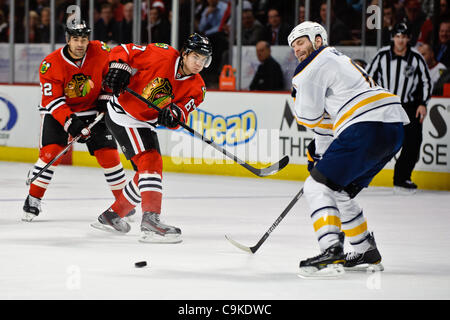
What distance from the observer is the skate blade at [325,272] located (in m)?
3.69

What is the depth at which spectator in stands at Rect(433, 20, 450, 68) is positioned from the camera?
7965 millimetres

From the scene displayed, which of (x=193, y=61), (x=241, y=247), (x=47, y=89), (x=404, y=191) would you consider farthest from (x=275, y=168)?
(x=404, y=191)

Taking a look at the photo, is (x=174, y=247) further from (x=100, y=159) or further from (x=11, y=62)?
(x=11, y=62)

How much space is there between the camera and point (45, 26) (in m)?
10.5

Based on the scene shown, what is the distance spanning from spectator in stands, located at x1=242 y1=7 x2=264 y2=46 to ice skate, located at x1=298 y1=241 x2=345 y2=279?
5.39 meters

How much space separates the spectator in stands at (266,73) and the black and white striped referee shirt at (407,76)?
1486 mm

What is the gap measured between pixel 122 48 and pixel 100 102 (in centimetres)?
81

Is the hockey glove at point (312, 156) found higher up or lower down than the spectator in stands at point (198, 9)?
lower down

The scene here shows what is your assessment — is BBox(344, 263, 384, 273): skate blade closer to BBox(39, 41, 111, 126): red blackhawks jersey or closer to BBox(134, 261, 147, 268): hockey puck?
BBox(134, 261, 147, 268): hockey puck

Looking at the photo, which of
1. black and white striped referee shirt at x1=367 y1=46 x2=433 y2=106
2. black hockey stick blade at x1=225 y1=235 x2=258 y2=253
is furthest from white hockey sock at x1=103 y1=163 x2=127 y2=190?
black and white striped referee shirt at x1=367 y1=46 x2=433 y2=106

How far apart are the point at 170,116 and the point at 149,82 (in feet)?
0.90

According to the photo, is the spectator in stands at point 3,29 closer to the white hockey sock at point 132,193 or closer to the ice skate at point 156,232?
the white hockey sock at point 132,193

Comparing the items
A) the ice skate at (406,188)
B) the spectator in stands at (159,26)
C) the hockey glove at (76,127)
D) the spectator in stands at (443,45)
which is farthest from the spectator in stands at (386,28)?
the hockey glove at (76,127)

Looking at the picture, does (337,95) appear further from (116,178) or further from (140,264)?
(116,178)
